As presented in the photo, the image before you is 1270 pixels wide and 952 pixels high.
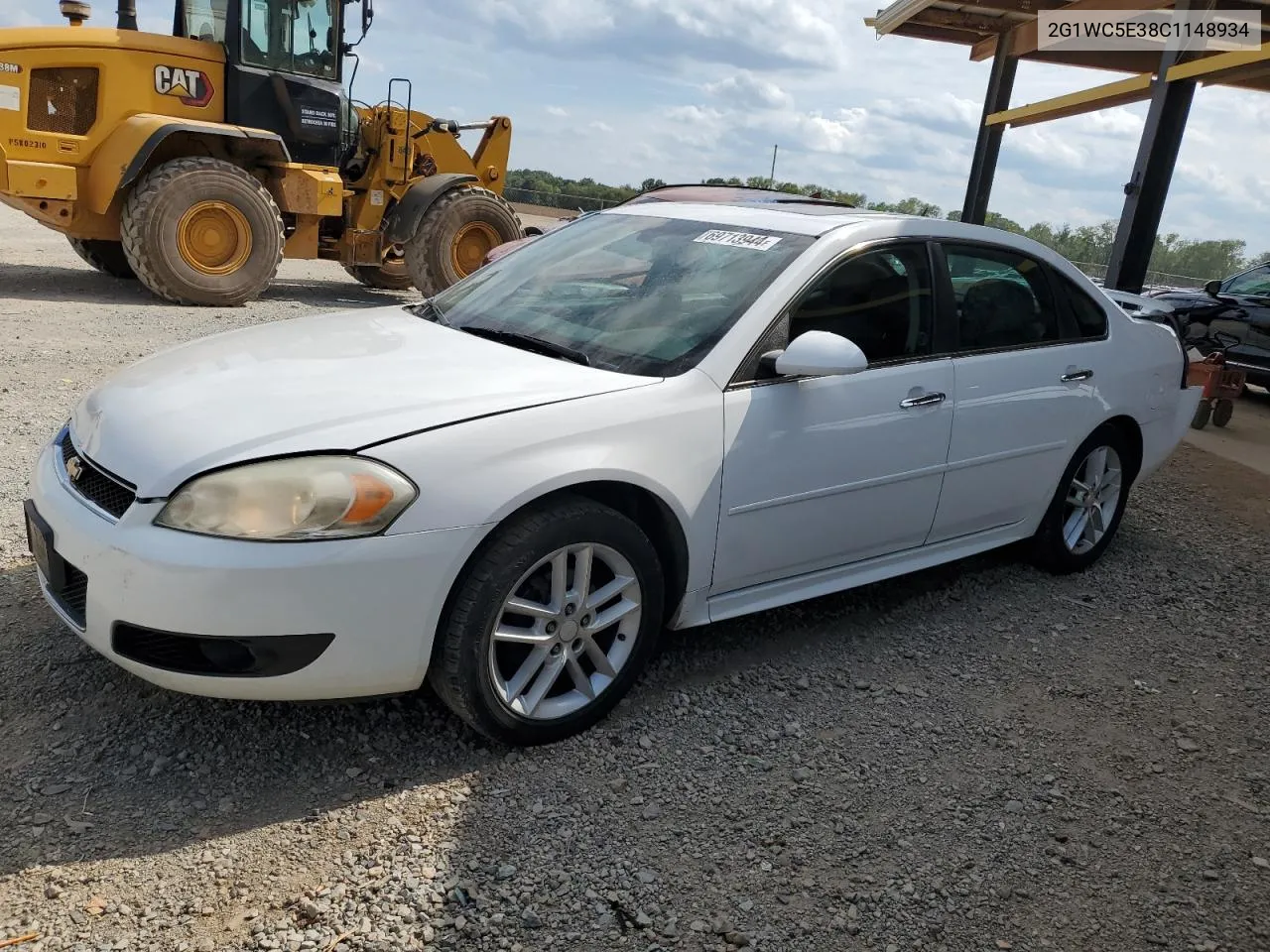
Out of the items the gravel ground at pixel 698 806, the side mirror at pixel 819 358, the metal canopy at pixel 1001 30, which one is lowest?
the gravel ground at pixel 698 806

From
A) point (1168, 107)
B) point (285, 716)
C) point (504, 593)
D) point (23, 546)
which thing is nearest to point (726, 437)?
point (504, 593)

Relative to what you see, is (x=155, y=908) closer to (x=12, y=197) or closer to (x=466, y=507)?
(x=466, y=507)

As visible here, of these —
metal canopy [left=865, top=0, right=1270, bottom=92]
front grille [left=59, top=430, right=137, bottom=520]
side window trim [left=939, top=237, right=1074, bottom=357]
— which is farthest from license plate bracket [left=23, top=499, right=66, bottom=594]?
metal canopy [left=865, top=0, right=1270, bottom=92]

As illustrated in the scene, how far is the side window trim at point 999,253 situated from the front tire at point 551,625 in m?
1.67

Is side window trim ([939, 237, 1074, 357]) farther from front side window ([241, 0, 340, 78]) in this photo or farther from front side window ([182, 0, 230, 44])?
front side window ([182, 0, 230, 44])

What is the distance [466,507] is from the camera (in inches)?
102

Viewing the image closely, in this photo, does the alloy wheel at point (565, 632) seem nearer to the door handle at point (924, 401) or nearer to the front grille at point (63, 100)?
the door handle at point (924, 401)

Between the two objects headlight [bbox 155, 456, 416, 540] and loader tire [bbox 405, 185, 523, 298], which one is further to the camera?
loader tire [bbox 405, 185, 523, 298]

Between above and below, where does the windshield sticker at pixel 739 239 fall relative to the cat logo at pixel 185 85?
below

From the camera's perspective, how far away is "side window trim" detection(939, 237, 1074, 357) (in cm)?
386

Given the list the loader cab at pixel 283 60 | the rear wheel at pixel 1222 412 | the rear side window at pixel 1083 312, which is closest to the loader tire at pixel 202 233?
the loader cab at pixel 283 60

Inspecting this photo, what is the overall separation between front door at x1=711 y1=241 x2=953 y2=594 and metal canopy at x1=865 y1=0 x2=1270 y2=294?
767cm

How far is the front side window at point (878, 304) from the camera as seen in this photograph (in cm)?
343

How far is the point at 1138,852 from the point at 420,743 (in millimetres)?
1999
